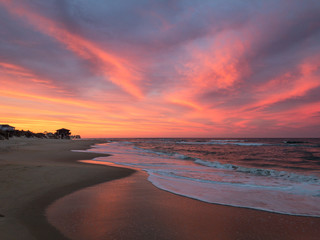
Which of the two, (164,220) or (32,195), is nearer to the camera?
(164,220)

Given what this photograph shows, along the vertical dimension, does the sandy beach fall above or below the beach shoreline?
below

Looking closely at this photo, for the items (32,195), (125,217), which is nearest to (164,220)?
(125,217)

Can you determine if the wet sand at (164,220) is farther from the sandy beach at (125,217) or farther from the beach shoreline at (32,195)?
the beach shoreline at (32,195)

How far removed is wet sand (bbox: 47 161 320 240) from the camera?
3.72m

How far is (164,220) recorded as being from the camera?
14.3ft

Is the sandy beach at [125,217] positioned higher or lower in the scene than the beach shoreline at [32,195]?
lower

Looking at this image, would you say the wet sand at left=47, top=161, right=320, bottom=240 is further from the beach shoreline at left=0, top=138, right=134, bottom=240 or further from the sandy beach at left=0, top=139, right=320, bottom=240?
the beach shoreline at left=0, top=138, right=134, bottom=240

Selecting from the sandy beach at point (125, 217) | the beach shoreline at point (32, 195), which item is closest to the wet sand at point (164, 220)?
the sandy beach at point (125, 217)

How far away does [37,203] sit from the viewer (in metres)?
5.18

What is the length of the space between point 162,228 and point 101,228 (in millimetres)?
1270

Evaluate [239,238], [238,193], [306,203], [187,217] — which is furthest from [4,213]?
[306,203]

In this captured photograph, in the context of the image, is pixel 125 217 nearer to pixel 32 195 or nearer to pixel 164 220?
pixel 164 220

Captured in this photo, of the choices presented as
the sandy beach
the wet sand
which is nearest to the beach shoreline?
the sandy beach

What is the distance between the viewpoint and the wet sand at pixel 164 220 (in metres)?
3.72
